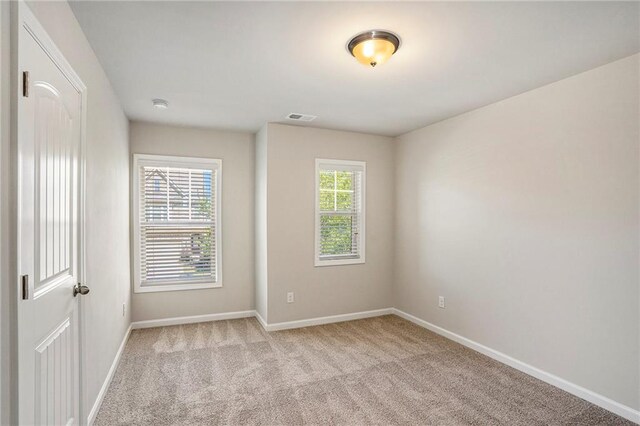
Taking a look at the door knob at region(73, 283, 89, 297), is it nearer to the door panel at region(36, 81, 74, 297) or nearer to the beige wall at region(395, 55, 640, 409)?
the door panel at region(36, 81, 74, 297)

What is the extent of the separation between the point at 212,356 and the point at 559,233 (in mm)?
3351

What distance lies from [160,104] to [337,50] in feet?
6.60

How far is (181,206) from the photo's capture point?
432cm

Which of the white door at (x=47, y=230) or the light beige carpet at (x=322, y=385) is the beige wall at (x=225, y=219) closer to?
the light beige carpet at (x=322, y=385)

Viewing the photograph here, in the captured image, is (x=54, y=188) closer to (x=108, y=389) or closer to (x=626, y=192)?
(x=108, y=389)

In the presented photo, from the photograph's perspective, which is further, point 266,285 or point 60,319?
point 266,285

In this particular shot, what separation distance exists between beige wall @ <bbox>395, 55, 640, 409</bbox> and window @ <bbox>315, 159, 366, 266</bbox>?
3.23 ft

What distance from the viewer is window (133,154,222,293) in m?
4.13

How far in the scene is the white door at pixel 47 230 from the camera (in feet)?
4.33

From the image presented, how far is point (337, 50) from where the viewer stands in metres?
2.28

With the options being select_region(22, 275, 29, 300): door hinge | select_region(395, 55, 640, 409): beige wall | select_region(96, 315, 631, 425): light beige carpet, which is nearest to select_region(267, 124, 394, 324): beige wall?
select_region(96, 315, 631, 425): light beige carpet

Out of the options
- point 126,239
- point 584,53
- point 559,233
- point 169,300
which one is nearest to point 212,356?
point 169,300

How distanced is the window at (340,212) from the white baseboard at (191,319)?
1.28 metres

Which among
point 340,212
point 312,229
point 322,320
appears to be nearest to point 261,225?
point 312,229
